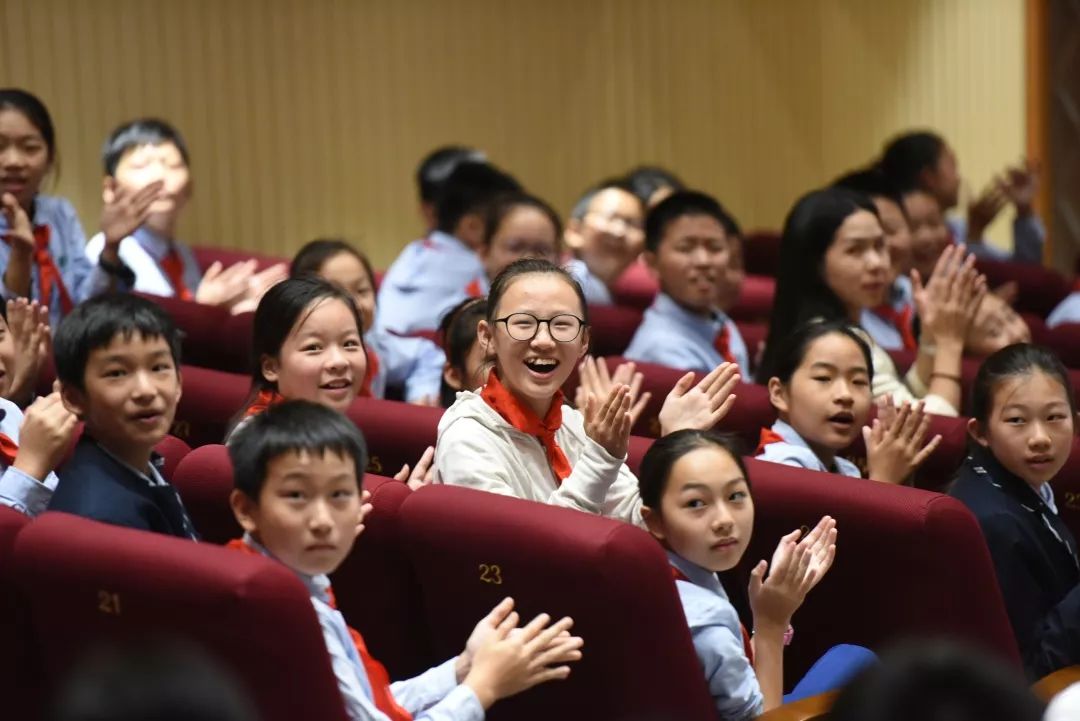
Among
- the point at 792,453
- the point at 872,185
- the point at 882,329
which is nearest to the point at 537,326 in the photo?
the point at 792,453

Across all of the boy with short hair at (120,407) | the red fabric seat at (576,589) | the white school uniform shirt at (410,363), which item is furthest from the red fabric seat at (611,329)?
the red fabric seat at (576,589)

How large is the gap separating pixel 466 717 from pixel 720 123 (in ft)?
15.1

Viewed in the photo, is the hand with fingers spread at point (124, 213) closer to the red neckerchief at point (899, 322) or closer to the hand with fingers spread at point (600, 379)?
the hand with fingers spread at point (600, 379)

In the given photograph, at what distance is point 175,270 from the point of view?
156 inches

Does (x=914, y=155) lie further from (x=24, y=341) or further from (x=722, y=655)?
(x=722, y=655)

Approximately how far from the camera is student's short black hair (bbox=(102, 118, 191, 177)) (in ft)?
13.2

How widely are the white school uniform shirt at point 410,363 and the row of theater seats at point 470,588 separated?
1.36 meters

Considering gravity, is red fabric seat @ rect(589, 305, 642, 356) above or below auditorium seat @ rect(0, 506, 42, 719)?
above

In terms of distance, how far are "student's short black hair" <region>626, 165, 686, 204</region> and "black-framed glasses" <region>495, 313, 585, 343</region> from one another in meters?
2.75

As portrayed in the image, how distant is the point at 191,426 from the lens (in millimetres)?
2854

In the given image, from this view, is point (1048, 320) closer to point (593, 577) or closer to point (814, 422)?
point (814, 422)

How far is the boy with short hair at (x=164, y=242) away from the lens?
3746mm

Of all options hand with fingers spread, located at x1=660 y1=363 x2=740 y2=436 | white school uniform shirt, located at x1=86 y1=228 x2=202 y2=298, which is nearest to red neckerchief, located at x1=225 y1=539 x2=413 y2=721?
hand with fingers spread, located at x1=660 y1=363 x2=740 y2=436

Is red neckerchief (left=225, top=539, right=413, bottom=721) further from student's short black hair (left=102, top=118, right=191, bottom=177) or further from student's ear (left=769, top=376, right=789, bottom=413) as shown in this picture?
student's short black hair (left=102, top=118, right=191, bottom=177)
